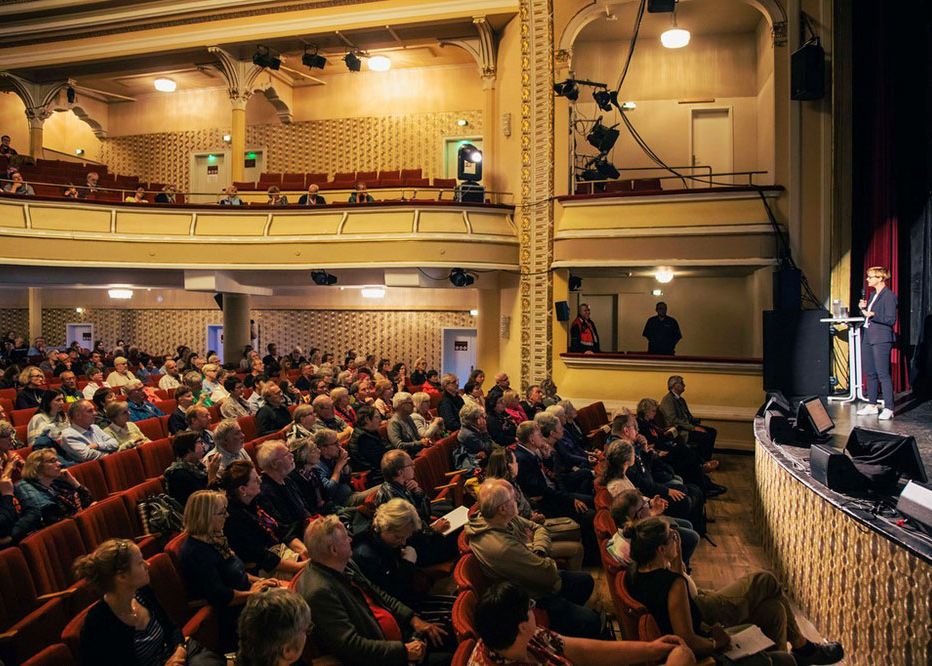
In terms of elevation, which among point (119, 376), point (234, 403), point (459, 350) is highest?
point (459, 350)

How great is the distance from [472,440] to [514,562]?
7.72 ft

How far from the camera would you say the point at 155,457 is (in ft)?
15.6

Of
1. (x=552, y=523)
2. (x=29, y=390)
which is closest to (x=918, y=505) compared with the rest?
(x=552, y=523)

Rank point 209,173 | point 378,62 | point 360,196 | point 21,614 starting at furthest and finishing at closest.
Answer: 1. point 209,173
2. point 378,62
3. point 360,196
4. point 21,614

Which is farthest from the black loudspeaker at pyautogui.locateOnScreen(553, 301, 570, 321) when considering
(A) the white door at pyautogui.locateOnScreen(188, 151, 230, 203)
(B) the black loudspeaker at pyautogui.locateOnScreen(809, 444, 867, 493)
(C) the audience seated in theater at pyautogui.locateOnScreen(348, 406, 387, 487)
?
(A) the white door at pyautogui.locateOnScreen(188, 151, 230, 203)

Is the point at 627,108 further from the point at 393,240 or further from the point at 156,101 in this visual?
the point at 156,101

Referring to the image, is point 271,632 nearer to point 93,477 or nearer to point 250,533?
point 250,533

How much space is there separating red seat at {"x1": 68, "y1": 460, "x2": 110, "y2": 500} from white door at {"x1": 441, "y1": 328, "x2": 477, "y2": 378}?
31.4ft

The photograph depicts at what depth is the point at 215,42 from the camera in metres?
11.3

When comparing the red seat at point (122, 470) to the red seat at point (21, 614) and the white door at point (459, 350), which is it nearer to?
the red seat at point (21, 614)

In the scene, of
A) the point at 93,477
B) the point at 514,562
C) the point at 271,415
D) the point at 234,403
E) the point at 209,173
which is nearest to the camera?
the point at 514,562

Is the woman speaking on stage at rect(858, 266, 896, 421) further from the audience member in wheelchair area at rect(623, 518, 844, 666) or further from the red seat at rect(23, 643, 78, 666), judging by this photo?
the red seat at rect(23, 643, 78, 666)

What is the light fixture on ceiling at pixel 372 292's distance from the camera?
1340 centimetres

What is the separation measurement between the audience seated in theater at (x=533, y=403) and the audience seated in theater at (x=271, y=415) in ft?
7.48
